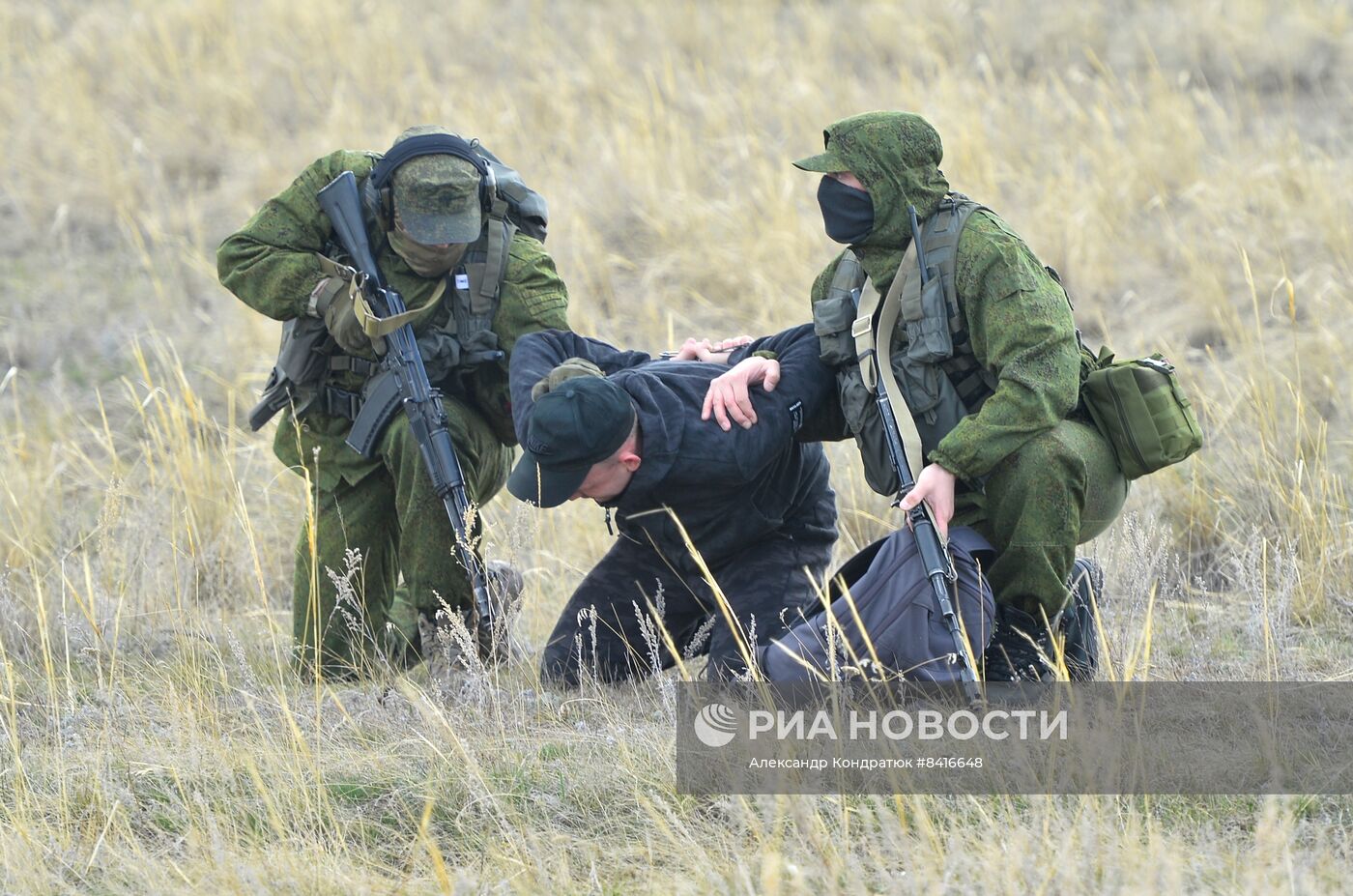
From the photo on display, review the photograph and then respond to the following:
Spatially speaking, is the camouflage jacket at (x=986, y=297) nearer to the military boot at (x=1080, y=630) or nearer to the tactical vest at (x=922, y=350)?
the tactical vest at (x=922, y=350)

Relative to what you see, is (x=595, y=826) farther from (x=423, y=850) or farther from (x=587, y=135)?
(x=587, y=135)

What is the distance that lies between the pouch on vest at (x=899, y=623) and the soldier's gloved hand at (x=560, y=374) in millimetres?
910

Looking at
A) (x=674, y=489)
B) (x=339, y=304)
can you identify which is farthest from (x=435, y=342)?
(x=674, y=489)

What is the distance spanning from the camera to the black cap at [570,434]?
3.73 metres

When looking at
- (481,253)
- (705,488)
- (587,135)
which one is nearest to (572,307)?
(587,135)

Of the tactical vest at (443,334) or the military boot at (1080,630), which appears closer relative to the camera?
the military boot at (1080,630)

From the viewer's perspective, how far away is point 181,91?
33.7 ft

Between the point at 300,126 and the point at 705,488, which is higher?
the point at 300,126

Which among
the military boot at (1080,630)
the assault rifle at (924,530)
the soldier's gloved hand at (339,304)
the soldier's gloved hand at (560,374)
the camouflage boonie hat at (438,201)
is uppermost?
the camouflage boonie hat at (438,201)

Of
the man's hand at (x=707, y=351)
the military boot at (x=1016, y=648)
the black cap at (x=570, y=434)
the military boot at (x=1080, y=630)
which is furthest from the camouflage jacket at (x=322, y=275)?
the military boot at (x=1080, y=630)

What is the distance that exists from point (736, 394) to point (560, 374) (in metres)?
0.50

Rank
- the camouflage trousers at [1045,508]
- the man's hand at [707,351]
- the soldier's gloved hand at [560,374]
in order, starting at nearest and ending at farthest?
the camouflage trousers at [1045,508] → the soldier's gloved hand at [560,374] → the man's hand at [707,351]

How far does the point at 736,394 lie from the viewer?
153 inches

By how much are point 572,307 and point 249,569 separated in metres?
2.83
